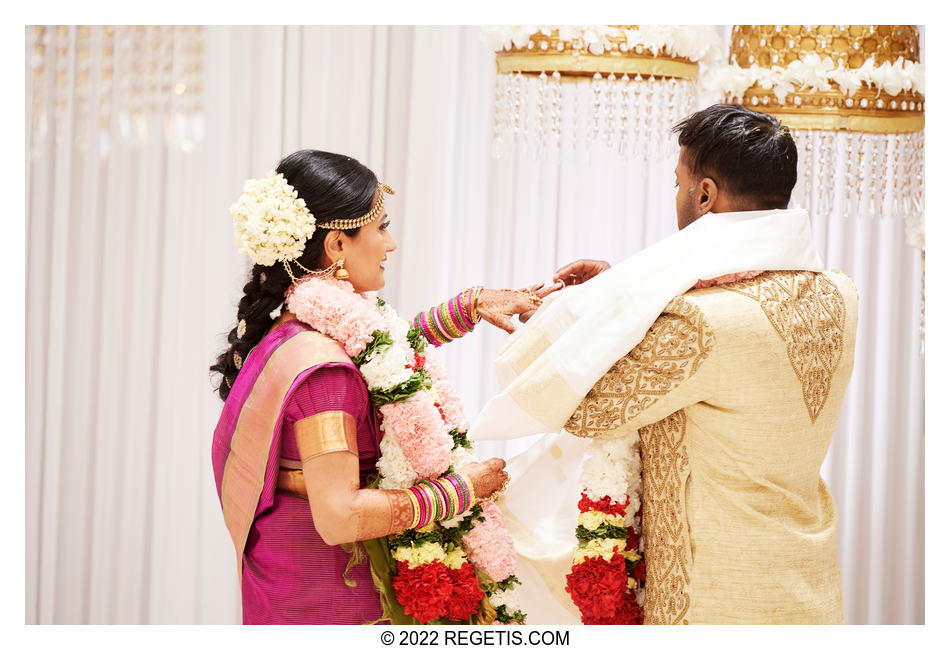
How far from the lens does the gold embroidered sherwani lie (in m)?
1.80

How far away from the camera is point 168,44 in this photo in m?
3.48

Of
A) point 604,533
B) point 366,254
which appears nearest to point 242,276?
point 366,254

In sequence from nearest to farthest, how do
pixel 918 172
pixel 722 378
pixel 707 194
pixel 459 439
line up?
pixel 722 378 → pixel 707 194 → pixel 459 439 → pixel 918 172

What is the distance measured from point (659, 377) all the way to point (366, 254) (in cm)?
75

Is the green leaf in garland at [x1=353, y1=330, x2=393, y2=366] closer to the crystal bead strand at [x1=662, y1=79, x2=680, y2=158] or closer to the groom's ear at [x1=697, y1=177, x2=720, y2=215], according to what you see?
the groom's ear at [x1=697, y1=177, x2=720, y2=215]

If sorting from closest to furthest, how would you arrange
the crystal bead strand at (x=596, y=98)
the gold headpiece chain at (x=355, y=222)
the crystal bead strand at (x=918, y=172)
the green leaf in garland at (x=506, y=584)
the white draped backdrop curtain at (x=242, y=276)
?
the gold headpiece chain at (x=355, y=222), the green leaf in garland at (x=506, y=584), the crystal bead strand at (x=596, y=98), the crystal bead strand at (x=918, y=172), the white draped backdrop curtain at (x=242, y=276)

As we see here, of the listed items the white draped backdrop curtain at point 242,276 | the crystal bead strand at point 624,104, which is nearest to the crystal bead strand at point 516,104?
the crystal bead strand at point 624,104

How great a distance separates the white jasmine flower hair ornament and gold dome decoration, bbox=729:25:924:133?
1.35 m

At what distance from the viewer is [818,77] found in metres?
2.44

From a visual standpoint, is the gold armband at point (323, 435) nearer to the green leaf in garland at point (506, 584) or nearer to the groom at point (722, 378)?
the groom at point (722, 378)

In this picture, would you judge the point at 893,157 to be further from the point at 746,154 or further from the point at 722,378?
the point at 722,378

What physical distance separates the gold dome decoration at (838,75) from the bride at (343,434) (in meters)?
1.23

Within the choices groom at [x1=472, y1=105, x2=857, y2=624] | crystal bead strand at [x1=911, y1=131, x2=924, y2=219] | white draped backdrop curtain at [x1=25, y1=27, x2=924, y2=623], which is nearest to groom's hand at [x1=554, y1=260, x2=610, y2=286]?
groom at [x1=472, y1=105, x2=857, y2=624]

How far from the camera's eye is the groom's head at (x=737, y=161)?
188 cm
